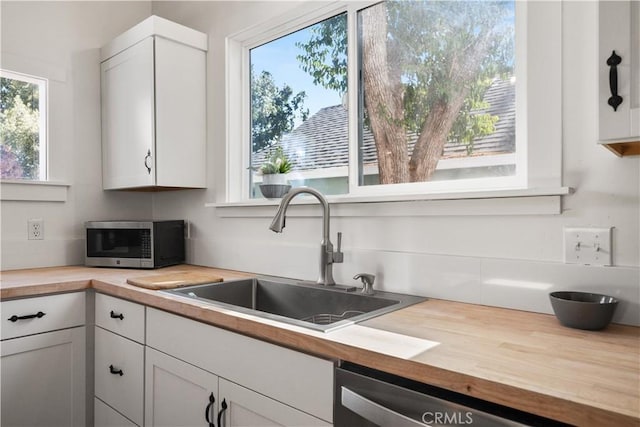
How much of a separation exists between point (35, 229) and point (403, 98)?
2.00 meters

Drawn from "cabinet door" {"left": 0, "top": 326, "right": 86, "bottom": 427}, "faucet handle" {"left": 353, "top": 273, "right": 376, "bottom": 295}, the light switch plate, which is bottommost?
"cabinet door" {"left": 0, "top": 326, "right": 86, "bottom": 427}

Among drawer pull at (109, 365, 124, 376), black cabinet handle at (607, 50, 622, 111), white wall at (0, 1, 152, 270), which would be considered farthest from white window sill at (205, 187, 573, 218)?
white wall at (0, 1, 152, 270)

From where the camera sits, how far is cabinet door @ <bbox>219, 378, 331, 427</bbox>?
3.47 feet

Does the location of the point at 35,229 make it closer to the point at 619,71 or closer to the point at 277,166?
the point at 277,166

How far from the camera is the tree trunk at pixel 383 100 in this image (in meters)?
1.70

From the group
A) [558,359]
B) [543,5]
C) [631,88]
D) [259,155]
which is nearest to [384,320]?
[558,359]

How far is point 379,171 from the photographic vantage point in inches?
68.9

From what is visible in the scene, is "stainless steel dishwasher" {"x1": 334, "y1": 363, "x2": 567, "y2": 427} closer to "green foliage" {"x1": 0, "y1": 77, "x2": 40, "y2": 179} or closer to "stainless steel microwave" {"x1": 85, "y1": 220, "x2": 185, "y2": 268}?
"stainless steel microwave" {"x1": 85, "y1": 220, "x2": 185, "y2": 268}

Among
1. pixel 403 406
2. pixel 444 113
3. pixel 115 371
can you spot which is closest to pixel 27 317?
pixel 115 371

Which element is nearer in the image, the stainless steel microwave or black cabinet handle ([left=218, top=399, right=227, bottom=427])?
black cabinet handle ([left=218, top=399, right=227, bottom=427])

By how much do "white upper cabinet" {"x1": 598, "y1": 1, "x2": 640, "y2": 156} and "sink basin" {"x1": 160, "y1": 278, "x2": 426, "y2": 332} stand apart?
715 millimetres

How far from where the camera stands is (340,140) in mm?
1912

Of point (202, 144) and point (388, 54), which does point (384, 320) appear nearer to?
point (388, 54)

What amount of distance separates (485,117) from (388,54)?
0.50 m
